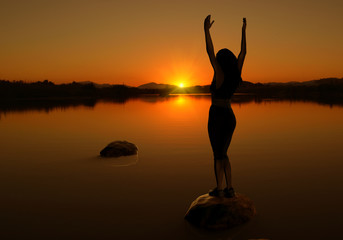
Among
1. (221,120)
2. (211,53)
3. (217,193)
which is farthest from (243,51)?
(217,193)

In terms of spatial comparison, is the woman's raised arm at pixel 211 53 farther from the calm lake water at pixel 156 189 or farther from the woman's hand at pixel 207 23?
the calm lake water at pixel 156 189

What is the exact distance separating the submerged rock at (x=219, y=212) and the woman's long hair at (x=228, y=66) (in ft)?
7.80

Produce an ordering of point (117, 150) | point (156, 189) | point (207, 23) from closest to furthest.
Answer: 1. point (207, 23)
2. point (156, 189)
3. point (117, 150)

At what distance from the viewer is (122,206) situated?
7332mm

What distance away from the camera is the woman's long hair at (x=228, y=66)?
6.09 metres

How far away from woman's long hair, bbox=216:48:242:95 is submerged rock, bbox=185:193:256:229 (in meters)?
2.38

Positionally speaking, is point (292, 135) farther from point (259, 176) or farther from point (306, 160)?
point (259, 176)

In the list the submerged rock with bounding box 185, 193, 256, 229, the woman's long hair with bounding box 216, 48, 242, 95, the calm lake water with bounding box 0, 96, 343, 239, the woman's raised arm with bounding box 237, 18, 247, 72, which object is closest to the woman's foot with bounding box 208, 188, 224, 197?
the submerged rock with bounding box 185, 193, 256, 229

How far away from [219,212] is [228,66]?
2996mm

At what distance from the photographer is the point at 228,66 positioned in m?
6.10

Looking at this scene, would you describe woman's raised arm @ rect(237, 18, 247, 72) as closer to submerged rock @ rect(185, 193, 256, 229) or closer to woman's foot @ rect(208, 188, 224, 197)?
woman's foot @ rect(208, 188, 224, 197)

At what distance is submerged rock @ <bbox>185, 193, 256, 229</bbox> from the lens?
20.0 feet

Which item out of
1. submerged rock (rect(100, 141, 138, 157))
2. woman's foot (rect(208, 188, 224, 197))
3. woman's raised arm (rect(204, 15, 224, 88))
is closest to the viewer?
woman's raised arm (rect(204, 15, 224, 88))

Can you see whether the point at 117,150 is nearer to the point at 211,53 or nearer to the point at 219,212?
the point at 219,212
